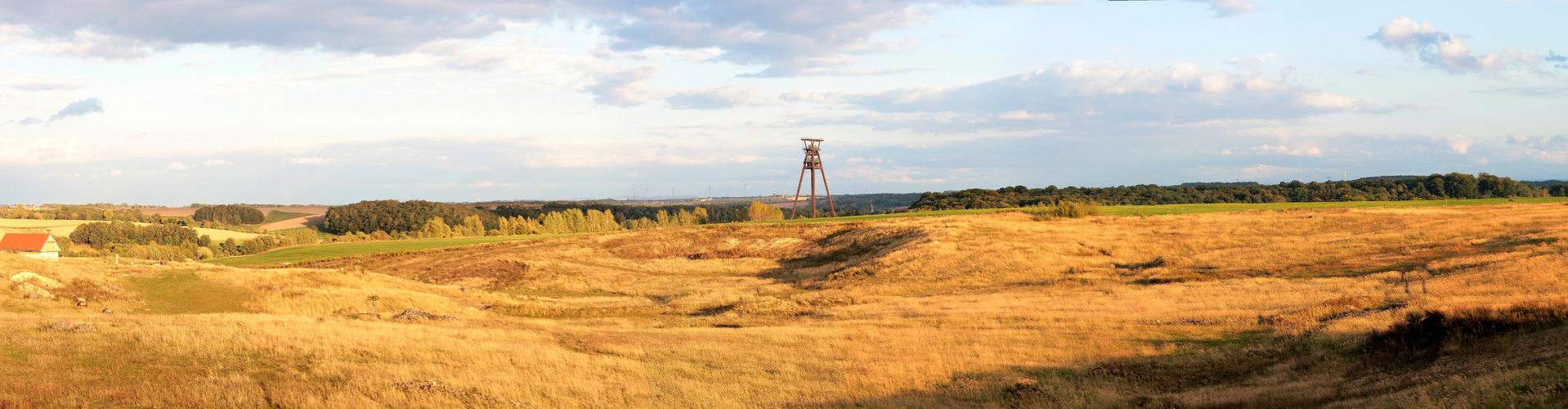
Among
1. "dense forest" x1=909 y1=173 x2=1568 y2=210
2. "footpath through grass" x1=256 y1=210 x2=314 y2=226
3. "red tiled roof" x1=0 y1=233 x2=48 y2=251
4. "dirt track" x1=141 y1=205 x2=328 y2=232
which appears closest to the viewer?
"red tiled roof" x1=0 y1=233 x2=48 y2=251

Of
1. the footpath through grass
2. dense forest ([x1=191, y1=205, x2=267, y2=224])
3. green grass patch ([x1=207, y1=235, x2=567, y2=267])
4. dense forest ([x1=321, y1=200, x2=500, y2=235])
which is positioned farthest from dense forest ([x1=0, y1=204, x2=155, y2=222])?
green grass patch ([x1=207, y1=235, x2=567, y2=267])

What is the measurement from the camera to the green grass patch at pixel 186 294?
25281 millimetres

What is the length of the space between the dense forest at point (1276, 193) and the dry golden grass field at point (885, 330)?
148ft

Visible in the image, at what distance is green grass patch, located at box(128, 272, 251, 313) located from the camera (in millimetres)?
25281

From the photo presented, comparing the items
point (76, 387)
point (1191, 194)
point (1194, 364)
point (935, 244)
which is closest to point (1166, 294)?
point (1194, 364)

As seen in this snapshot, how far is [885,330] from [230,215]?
197 m

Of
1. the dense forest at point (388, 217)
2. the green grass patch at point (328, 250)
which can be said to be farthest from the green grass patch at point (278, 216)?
the green grass patch at point (328, 250)

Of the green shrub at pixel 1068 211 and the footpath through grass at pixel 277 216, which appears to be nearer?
the green shrub at pixel 1068 211

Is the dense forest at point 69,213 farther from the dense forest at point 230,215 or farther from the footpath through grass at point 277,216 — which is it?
the footpath through grass at point 277,216

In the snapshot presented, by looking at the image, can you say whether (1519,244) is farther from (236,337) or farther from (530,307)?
(236,337)

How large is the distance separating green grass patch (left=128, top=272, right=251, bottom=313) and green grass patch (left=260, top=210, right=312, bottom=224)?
526ft

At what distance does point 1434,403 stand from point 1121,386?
5.33 m

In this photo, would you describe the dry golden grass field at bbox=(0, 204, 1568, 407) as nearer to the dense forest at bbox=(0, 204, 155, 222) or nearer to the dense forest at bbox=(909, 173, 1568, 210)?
the dense forest at bbox=(909, 173, 1568, 210)

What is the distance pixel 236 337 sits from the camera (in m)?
15.7
